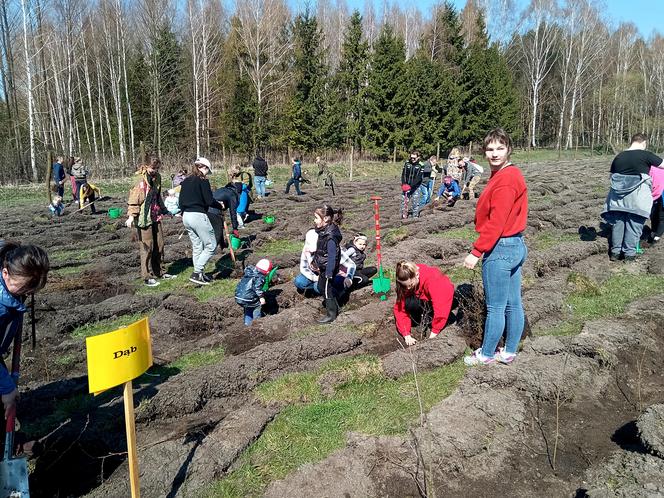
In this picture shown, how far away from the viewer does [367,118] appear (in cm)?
3569

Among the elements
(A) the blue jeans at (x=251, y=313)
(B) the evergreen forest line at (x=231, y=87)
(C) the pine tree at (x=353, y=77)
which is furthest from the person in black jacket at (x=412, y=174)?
(C) the pine tree at (x=353, y=77)

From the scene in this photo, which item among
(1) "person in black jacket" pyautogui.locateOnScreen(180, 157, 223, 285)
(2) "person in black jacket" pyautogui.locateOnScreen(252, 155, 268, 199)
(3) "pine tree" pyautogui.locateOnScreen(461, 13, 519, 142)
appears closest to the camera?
(1) "person in black jacket" pyautogui.locateOnScreen(180, 157, 223, 285)

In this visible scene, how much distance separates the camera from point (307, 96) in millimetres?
34500

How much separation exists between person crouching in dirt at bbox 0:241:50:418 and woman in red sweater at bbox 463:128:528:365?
2.85m

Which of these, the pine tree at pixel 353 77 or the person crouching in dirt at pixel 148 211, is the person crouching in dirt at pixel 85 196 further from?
the pine tree at pixel 353 77

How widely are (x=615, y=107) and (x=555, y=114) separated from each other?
850 cm

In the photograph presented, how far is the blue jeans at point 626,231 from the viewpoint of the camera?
740cm

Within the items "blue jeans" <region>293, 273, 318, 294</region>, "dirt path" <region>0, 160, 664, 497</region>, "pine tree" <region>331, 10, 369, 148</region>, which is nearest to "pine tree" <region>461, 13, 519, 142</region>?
"pine tree" <region>331, 10, 369, 148</region>

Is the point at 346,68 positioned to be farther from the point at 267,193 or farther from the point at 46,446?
the point at 46,446

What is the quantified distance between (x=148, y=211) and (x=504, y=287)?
5.58 m

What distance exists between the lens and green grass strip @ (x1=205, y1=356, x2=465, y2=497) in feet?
10.8

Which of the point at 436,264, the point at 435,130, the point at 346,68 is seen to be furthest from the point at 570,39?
the point at 436,264

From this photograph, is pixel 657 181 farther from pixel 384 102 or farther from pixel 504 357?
pixel 384 102

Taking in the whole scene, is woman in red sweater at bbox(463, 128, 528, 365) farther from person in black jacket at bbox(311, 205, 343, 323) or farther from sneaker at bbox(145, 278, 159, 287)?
sneaker at bbox(145, 278, 159, 287)
